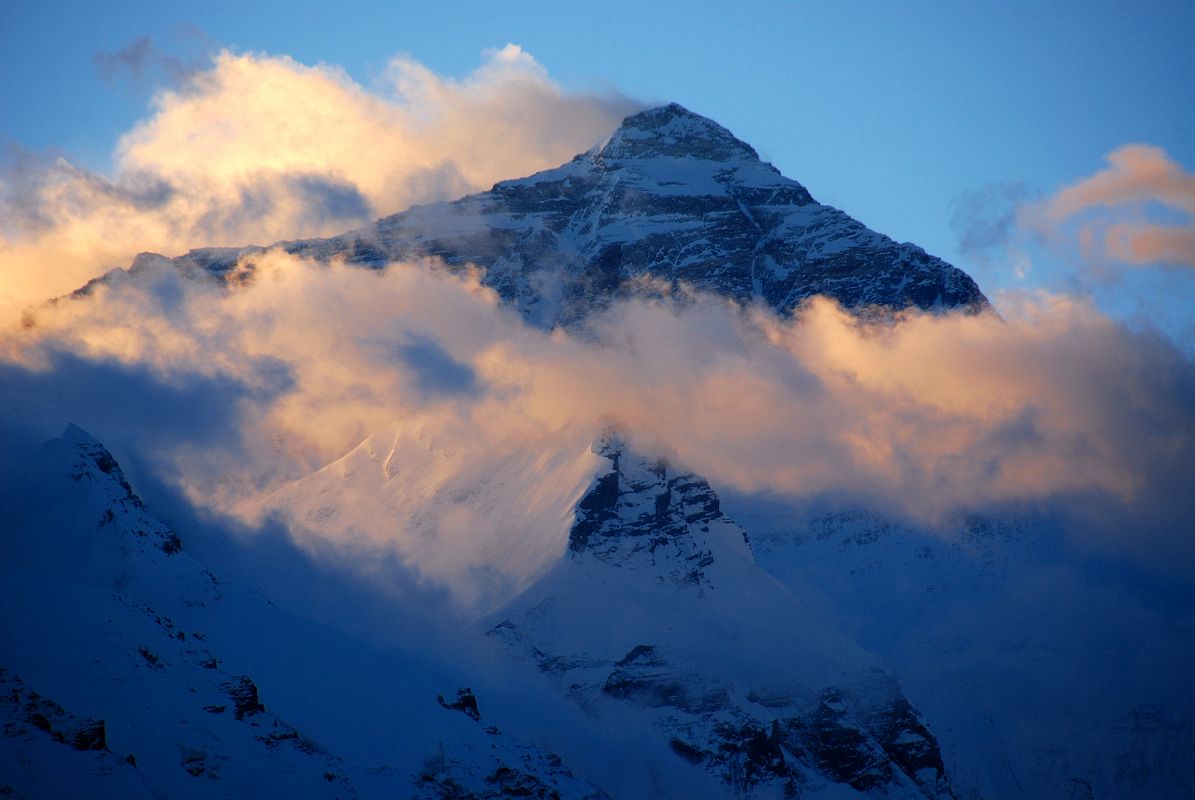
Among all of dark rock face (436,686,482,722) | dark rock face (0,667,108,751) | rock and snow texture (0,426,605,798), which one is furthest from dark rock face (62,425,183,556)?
dark rock face (0,667,108,751)

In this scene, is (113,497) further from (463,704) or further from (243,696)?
(243,696)

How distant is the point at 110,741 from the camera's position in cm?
11425

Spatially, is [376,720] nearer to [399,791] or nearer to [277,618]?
[399,791]

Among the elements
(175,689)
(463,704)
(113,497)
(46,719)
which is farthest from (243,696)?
(113,497)

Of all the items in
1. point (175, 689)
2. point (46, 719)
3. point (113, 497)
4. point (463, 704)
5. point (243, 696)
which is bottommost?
point (46, 719)

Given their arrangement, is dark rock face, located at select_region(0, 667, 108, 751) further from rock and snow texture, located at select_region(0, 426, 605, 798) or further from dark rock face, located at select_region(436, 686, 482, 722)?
dark rock face, located at select_region(436, 686, 482, 722)

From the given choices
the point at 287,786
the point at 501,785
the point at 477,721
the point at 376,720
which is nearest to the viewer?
the point at 287,786

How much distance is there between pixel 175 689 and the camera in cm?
12888

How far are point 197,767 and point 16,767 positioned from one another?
18.1 m

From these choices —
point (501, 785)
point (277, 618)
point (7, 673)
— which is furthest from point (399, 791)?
point (277, 618)

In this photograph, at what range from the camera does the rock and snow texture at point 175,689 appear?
111m

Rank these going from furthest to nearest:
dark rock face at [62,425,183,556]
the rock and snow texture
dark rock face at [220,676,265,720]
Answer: dark rock face at [62,425,183,556], dark rock face at [220,676,265,720], the rock and snow texture

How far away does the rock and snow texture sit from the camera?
111m

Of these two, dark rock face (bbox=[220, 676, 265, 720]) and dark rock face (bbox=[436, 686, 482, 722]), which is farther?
dark rock face (bbox=[436, 686, 482, 722])
